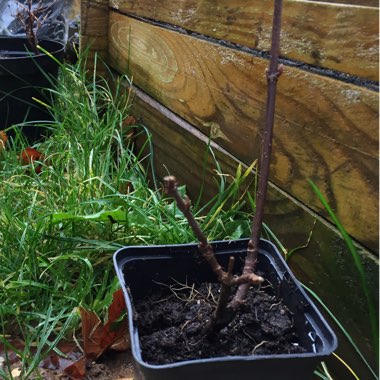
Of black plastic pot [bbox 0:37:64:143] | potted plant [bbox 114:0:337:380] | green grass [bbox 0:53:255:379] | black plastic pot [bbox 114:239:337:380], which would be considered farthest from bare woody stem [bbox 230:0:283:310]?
black plastic pot [bbox 0:37:64:143]

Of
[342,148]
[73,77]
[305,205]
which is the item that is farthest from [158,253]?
[73,77]

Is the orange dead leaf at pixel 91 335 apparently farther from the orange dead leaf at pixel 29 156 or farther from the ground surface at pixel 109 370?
the orange dead leaf at pixel 29 156

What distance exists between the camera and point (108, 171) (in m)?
1.83

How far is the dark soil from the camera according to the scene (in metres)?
0.95

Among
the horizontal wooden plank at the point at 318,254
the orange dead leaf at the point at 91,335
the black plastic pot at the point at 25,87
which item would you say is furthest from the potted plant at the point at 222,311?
the black plastic pot at the point at 25,87

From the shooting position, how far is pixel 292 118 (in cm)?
118

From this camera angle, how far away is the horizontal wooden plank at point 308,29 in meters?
0.94

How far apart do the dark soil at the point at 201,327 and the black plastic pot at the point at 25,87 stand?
1.55 meters

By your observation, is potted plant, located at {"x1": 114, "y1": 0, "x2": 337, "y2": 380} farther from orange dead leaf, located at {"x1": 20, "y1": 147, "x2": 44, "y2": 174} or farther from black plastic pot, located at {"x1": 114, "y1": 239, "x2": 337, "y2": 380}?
orange dead leaf, located at {"x1": 20, "y1": 147, "x2": 44, "y2": 174}

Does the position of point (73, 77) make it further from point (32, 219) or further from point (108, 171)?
point (32, 219)

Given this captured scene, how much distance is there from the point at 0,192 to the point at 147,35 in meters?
0.85

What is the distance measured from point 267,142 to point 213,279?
420mm

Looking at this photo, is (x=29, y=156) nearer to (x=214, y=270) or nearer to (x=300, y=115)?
(x=300, y=115)

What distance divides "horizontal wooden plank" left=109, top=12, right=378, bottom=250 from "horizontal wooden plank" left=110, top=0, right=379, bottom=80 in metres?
0.04
